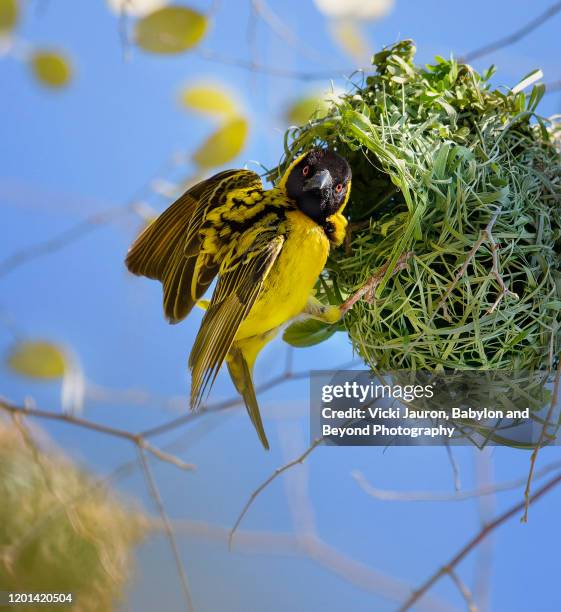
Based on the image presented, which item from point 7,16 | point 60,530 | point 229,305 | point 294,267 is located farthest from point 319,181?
point 60,530

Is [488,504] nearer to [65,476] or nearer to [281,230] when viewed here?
[281,230]

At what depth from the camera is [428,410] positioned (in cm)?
156

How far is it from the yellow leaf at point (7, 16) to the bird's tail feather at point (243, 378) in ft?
2.34

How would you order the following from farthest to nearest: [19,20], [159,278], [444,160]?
[159,278]
[19,20]
[444,160]

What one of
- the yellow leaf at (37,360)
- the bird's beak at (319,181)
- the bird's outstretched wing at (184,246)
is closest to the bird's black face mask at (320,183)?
the bird's beak at (319,181)

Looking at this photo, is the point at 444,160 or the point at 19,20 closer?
the point at 444,160

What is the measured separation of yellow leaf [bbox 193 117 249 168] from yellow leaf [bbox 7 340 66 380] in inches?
18.5

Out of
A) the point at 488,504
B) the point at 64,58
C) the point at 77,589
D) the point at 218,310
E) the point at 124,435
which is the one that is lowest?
the point at 77,589

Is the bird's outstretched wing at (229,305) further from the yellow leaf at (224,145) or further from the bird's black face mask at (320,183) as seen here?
the yellow leaf at (224,145)

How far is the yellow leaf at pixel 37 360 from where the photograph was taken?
1611 millimetres

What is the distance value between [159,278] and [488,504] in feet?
2.51

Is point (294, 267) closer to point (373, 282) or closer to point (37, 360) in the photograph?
point (373, 282)

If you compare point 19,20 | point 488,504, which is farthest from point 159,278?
point 488,504

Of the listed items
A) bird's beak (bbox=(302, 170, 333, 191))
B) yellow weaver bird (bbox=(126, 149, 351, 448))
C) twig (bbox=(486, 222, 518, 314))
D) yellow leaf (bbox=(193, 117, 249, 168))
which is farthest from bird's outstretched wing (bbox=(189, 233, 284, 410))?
twig (bbox=(486, 222, 518, 314))
